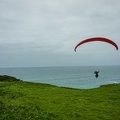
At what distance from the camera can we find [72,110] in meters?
32.2

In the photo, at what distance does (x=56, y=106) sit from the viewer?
33562 millimetres

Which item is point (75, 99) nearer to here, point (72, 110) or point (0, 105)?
point (72, 110)

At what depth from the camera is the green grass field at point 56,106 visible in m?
29.2

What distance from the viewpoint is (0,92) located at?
40.7m

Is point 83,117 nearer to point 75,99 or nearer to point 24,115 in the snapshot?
point 24,115

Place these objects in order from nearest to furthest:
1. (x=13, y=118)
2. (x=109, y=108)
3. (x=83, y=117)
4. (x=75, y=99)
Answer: (x=13, y=118), (x=83, y=117), (x=109, y=108), (x=75, y=99)

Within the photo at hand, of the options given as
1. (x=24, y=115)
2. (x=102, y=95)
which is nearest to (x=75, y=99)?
(x=102, y=95)

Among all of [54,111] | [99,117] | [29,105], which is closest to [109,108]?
[99,117]

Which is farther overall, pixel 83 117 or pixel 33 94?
pixel 33 94

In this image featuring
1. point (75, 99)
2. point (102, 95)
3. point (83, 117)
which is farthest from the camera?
point (102, 95)

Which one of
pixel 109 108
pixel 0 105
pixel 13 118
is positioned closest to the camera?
pixel 13 118

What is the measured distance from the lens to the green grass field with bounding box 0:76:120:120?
2917 cm

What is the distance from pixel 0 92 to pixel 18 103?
7.90m

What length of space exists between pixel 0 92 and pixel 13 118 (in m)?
13.4
